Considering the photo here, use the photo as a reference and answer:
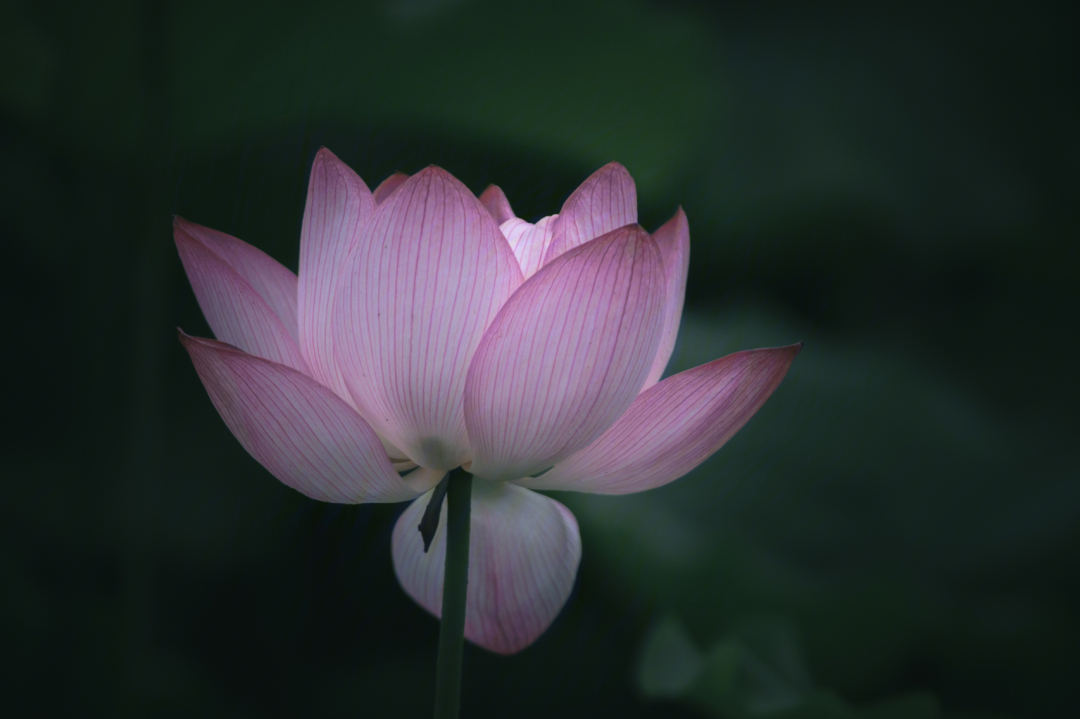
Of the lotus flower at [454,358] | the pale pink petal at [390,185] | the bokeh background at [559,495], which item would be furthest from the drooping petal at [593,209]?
the bokeh background at [559,495]

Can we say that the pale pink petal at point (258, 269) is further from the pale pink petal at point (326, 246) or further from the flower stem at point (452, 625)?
the flower stem at point (452, 625)

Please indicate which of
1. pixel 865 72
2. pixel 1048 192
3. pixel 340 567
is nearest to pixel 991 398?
pixel 1048 192

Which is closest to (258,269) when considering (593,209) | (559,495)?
(593,209)

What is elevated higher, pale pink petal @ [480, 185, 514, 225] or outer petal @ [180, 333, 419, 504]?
pale pink petal @ [480, 185, 514, 225]

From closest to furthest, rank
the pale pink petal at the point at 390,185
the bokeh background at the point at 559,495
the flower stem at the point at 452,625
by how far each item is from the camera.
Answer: the flower stem at the point at 452,625
the pale pink petal at the point at 390,185
the bokeh background at the point at 559,495

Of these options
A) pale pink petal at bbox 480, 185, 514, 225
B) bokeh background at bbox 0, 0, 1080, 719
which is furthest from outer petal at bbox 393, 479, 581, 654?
bokeh background at bbox 0, 0, 1080, 719

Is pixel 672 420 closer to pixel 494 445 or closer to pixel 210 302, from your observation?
pixel 494 445

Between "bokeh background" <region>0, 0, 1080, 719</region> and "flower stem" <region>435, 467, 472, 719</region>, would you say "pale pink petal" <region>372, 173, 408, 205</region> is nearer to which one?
"flower stem" <region>435, 467, 472, 719</region>
